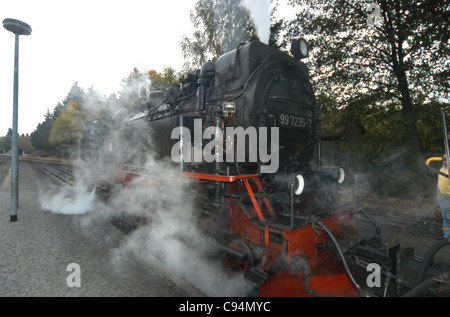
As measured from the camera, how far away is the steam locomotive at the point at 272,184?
8.16 feet

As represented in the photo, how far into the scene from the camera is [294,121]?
3576mm

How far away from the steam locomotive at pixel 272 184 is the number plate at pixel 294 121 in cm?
2

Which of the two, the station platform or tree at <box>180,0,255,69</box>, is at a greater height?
tree at <box>180,0,255,69</box>

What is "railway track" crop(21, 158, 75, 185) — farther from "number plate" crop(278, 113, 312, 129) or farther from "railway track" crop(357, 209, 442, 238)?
"railway track" crop(357, 209, 442, 238)

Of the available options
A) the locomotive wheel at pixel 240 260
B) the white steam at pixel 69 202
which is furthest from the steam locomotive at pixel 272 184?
the white steam at pixel 69 202

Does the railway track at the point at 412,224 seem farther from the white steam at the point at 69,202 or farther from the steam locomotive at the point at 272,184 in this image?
the white steam at the point at 69,202

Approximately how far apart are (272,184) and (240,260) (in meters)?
0.99

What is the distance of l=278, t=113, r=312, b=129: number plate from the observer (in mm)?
3379

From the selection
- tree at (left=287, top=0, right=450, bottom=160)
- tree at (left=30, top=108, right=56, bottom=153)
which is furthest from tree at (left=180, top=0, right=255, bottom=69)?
tree at (left=30, top=108, right=56, bottom=153)

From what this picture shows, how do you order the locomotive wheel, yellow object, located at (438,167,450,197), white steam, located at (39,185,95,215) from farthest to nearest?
white steam, located at (39,185,95,215) < yellow object, located at (438,167,450,197) < the locomotive wheel

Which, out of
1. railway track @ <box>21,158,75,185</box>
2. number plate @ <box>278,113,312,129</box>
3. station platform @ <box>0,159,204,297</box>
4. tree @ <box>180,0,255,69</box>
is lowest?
station platform @ <box>0,159,204,297</box>

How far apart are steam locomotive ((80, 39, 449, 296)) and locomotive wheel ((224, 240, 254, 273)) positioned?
0.5 inches
